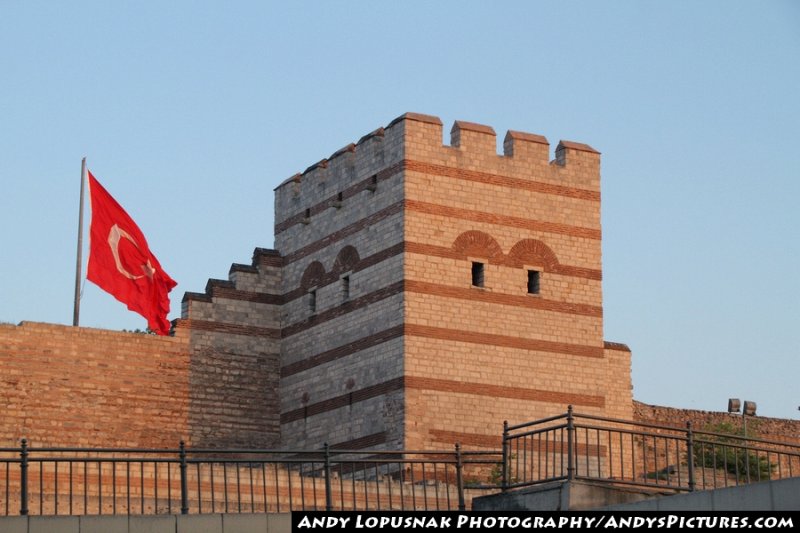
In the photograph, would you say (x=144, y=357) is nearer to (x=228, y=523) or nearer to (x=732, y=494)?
(x=228, y=523)

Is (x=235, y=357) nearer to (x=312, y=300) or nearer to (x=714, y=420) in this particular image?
(x=312, y=300)

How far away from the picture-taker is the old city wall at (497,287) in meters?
29.6

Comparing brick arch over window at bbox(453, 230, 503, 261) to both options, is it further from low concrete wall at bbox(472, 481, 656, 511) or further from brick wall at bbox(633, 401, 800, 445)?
low concrete wall at bbox(472, 481, 656, 511)

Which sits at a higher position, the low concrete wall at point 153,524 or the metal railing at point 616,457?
the metal railing at point 616,457

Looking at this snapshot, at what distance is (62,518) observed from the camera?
17.7m

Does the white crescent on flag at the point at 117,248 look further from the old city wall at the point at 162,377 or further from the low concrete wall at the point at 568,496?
the low concrete wall at the point at 568,496

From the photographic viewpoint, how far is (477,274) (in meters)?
30.7

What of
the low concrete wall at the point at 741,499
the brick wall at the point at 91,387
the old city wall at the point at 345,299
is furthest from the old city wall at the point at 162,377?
the low concrete wall at the point at 741,499

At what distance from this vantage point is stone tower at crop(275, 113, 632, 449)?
2962 centimetres

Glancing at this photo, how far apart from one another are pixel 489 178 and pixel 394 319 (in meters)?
3.50

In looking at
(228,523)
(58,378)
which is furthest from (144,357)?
(228,523)

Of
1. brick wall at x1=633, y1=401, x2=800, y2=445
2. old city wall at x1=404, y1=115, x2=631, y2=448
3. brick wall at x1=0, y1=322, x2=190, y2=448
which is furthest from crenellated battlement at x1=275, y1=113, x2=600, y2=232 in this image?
brick wall at x1=633, y1=401, x2=800, y2=445

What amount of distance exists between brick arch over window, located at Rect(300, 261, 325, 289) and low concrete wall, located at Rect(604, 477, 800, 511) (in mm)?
16586

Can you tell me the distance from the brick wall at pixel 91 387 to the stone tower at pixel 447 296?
8.45ft
